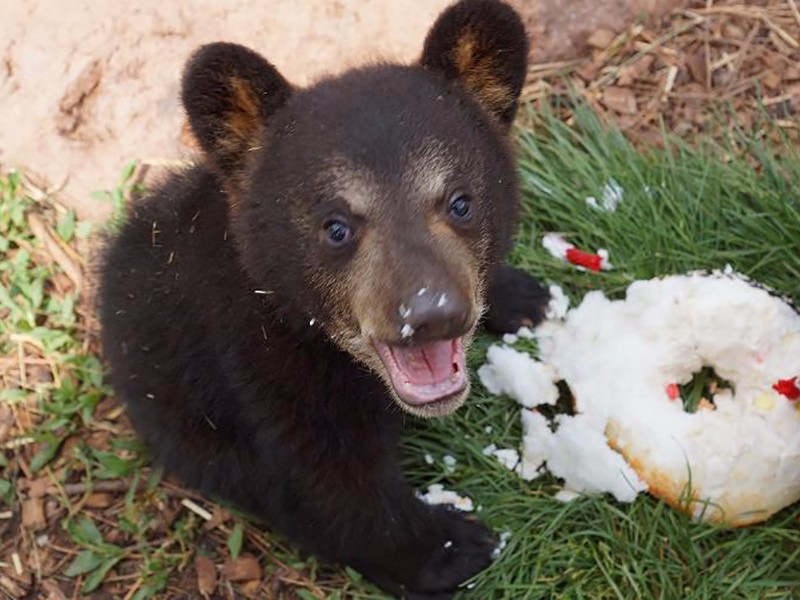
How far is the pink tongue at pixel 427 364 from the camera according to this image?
3.60 m

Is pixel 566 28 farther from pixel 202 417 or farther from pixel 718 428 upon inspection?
pixel 202 417

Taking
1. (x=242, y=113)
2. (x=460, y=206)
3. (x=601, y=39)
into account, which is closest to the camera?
(x=460, y=206)

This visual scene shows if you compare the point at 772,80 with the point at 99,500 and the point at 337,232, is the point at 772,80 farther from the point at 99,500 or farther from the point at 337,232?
the point at 99,500

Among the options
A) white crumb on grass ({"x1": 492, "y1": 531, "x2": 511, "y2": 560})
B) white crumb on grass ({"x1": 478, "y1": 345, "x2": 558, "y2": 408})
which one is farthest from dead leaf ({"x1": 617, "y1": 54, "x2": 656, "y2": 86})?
white crumb on grass ({"x1": 492, "y1": 531, "x2": 511, "y2": 560})

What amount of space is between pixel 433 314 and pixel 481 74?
101 cm

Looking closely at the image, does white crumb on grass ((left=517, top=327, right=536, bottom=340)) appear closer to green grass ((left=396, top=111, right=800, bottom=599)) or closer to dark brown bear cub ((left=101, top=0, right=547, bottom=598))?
green grass ((left=396, top=111, right=800, bottom=599))

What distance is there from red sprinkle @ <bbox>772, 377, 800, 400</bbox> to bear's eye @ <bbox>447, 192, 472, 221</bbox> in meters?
1.52

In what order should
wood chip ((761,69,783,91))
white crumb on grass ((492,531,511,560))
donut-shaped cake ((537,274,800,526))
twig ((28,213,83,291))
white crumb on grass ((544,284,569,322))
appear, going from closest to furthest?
donut-shaped cake ((537,274,800,526))
white crumb on grass ((492,531,511,560))
white crumb on grass ((544,284,569,322))
twig ((28,213,83,291))
wood chip ((761,69,783,91))

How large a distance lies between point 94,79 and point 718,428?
128 inches

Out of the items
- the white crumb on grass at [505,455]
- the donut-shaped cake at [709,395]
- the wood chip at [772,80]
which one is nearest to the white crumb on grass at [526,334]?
the donut-shaped cake at [709,395]

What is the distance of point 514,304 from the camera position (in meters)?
4.96

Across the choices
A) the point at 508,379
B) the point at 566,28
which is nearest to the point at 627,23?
the point at 566,28

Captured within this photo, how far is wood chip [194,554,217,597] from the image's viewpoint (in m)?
4.63

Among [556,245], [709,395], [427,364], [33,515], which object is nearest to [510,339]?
[556,245]
